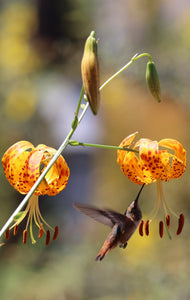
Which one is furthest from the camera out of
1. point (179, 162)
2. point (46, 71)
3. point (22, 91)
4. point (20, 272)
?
point (46, 71)

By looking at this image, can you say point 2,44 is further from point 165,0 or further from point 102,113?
point 165,0

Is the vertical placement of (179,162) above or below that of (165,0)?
below

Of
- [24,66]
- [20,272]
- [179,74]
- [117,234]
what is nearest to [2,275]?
[20,272]

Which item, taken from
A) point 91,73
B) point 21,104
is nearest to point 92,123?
point 21,104

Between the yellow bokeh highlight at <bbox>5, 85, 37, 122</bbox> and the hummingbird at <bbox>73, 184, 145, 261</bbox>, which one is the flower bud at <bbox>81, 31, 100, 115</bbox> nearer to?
the hummingbird at <bbox>73, 184, 145, 261</bbox>

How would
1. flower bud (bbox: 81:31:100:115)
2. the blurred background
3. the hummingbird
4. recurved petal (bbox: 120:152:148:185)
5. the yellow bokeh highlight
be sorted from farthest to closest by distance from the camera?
the yellow bokeh highlight
the blurred background
recurved petal (bbox: 120:152:148:185)
the hummingbird
flower bud (bbox: 81:31:100:115)

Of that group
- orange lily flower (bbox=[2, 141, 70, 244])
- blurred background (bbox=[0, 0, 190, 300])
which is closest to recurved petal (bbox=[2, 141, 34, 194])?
orange lily flower (bbox=[2, 141, 70, 244])
